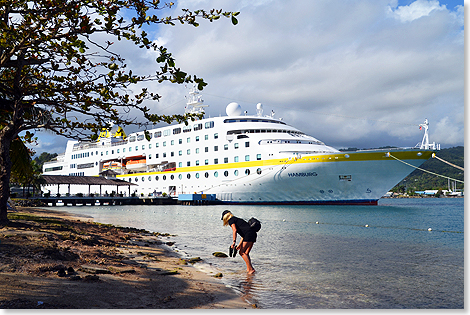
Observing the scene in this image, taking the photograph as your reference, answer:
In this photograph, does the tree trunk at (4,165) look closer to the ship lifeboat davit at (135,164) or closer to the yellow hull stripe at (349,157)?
the yellow hull stripe at (349,157)

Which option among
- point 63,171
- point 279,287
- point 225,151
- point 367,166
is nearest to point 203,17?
point 279,287

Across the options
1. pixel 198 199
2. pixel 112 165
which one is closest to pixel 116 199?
pixel 112 165

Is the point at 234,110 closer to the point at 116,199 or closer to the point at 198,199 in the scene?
the point at 198,199

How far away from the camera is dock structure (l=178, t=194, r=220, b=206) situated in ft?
151

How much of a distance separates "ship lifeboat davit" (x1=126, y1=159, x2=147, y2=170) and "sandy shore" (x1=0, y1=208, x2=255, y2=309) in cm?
4956

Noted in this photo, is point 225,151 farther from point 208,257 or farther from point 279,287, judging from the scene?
point 279,287

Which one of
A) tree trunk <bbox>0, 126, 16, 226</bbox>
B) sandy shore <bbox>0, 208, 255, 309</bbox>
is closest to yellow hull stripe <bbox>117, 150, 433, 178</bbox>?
sandy shore <bbox>0, 208, 255, 309</bbox>

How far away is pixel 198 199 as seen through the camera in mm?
46531

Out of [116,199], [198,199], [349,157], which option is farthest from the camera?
[116,199]

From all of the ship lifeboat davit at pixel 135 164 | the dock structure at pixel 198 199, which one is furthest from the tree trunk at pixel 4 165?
the ship lifeboat davit at pixel 135 164

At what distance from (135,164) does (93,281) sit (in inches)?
2164

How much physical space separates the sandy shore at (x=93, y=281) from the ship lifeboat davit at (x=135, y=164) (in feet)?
163

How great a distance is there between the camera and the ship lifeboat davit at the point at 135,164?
57344 millimetres

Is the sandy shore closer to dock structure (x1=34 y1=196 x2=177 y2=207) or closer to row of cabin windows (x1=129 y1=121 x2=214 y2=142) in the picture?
row of cabin windows (x1=129 y1=121 x2=214 y2=142)
